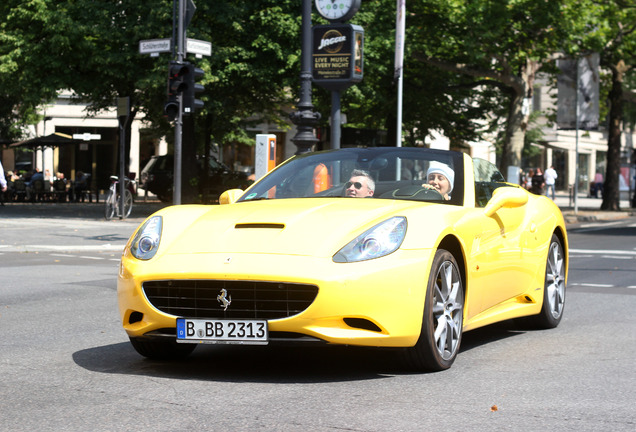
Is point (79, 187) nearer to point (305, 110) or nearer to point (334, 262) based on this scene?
point (305, 110)

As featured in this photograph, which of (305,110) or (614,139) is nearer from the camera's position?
(305,110)

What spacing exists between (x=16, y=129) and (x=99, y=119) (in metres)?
8.90

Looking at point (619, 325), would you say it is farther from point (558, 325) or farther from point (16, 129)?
point (16, 129)

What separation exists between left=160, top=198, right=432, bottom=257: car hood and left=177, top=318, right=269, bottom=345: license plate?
384 millimetres

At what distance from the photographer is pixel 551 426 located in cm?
481

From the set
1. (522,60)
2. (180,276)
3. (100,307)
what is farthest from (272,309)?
(522,60)

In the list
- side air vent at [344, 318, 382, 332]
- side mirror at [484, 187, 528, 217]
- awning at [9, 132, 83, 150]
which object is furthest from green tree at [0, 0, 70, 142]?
side air vent at [344, 318, 382, 332]

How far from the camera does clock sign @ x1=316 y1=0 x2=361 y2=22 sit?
60.7ft

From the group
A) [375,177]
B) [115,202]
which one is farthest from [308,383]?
[115,202]

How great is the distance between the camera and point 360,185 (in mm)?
7031

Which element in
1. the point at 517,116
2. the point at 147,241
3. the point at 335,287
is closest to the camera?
the point at 335,287

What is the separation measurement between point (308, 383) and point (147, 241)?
1.23 meters

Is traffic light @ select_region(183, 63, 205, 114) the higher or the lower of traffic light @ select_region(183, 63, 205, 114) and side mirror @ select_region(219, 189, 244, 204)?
the higher

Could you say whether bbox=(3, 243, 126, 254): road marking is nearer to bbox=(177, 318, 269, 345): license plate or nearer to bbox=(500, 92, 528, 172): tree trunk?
bbox=(177, 318, 269, 345): license plate
